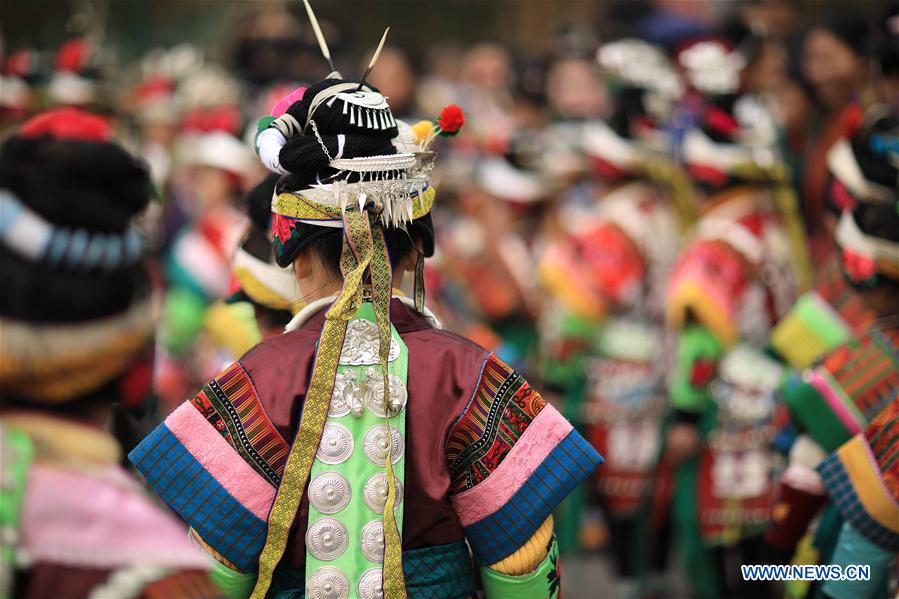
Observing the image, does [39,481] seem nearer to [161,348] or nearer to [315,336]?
[315,336]

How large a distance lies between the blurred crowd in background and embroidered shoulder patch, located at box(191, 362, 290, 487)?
1.00 m

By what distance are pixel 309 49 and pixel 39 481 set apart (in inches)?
353

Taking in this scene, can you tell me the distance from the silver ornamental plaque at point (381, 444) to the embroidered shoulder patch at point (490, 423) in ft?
0.39

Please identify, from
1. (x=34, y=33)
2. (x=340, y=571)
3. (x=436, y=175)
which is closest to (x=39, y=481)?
(x=340, y=571)

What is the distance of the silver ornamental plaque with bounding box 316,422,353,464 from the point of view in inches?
100

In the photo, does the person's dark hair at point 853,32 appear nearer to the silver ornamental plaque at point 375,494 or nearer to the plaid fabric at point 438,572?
the plaid fabric at point 438,572

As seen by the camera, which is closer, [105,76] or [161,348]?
[161,348]

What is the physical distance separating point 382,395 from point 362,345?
0.13 meters

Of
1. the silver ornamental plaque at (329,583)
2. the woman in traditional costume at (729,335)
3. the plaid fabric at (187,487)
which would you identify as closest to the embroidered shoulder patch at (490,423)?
the silver ornamental plaque at (329,583)

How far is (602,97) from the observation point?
26.2 ft

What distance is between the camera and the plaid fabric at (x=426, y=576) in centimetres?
258

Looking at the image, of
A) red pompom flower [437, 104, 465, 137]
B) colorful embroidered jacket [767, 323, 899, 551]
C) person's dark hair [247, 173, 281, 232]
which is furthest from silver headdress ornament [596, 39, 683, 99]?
red pompom flower [437, 104, 465, 137]

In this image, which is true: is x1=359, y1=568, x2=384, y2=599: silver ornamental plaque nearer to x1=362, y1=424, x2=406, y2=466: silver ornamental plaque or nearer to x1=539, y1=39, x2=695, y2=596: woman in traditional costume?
x1=362, y1=424, x2=406, y2=466: silver ornamental plaque

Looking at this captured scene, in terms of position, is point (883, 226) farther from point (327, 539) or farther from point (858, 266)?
point (327, 539)
